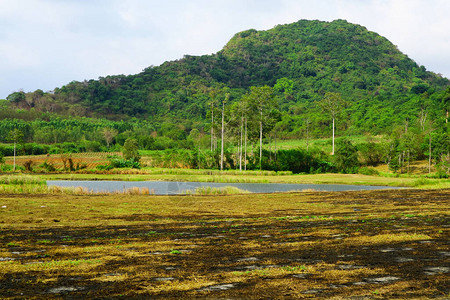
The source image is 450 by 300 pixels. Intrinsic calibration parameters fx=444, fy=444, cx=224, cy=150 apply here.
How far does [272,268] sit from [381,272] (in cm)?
230

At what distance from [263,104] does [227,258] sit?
263ft

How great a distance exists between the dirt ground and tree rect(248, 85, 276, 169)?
69807 millimetres

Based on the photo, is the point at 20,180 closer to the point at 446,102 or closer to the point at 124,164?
the point at 124,164

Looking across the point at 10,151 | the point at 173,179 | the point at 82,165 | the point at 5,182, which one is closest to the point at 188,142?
the point at 10,151

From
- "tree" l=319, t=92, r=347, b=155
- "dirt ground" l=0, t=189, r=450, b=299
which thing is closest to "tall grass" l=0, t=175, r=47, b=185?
"dirt ground" l=0, t=189, r=450, b=299

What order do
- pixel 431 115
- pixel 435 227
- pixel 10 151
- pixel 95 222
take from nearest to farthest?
pixel 435 227 < pixel 95 222 < pixel 10 151 < pixel 431 115

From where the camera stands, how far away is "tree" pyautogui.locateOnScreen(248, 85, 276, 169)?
3516 inches

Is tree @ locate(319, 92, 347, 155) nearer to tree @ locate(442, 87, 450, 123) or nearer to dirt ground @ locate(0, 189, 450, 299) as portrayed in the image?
tree @ locate(442, 87, 450, 123)

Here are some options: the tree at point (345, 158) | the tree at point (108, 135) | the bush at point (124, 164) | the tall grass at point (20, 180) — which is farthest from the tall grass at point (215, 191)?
the tree at point (108, 135)

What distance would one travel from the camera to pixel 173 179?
211 ft

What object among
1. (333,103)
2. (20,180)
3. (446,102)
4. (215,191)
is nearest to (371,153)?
(333,103)

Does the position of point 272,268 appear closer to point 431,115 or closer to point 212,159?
point 212,159

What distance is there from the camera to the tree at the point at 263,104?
8931 cm

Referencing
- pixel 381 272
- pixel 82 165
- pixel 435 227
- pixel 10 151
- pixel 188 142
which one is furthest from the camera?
pixel 188 142
